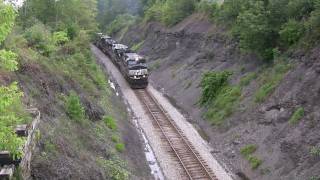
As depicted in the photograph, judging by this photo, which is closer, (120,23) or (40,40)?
(40,40)

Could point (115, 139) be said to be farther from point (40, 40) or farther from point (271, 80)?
point (271, 80)

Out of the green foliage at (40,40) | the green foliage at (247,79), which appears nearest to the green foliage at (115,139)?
the green foliage at (40,40)

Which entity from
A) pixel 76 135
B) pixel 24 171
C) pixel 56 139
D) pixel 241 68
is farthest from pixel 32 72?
pixel 241 68

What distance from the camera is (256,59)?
34250mm

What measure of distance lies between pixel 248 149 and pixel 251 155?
0.61m

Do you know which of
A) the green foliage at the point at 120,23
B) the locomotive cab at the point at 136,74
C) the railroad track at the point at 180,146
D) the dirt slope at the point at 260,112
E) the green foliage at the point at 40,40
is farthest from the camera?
the green foliage at the point at 120,23

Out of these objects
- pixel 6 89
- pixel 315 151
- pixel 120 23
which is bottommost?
pixel 315 151

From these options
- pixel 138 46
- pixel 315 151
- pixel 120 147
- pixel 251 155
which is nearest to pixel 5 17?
pixel 315 151

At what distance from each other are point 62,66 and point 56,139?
13.5 metres

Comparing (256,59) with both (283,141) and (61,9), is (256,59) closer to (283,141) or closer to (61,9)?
(283,141)

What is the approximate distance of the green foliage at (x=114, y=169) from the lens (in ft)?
60.8

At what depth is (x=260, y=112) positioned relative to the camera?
88.3 feet

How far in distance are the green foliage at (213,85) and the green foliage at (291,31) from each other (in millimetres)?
6203

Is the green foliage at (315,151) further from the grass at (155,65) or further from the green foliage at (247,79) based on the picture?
the grass at (155,65)
